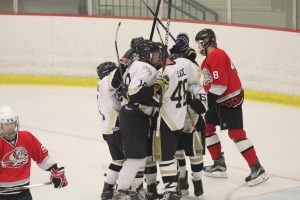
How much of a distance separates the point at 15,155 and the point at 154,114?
129 cm

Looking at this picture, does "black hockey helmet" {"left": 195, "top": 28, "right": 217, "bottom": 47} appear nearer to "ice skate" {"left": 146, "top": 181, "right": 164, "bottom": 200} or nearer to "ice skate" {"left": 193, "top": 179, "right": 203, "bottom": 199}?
"ice skate" {"left": 193, "top": 179, "right": 203, "bottom": 199}

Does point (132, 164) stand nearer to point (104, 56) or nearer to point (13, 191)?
point (13, 191)

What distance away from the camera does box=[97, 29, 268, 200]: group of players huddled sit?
198 inches

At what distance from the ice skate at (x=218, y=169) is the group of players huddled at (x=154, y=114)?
59 centimetres

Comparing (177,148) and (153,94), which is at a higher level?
(153,94)

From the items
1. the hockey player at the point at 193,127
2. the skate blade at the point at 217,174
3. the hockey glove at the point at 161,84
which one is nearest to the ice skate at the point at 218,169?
the skate blade at the point at 217,174

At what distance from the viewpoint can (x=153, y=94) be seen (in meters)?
4.95

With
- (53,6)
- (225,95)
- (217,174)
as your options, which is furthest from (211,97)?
(53,6)

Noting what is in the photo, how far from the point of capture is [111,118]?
5297mm

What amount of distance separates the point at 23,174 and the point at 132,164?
3.38 ft

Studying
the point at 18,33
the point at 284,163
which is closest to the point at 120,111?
the point at 284,163

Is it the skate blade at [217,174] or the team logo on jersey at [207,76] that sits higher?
the team logo on jersey at [207,76]

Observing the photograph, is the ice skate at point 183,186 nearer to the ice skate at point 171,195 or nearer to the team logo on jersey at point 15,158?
the ice skate at point 171,195

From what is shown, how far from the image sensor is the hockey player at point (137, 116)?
4977mm
